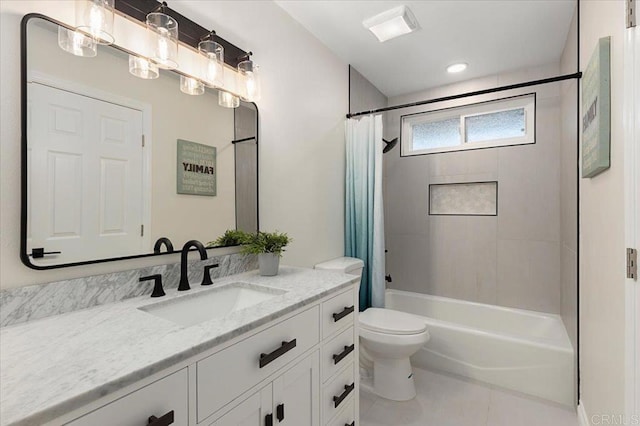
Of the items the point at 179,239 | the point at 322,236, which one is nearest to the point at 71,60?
the point at 179,239

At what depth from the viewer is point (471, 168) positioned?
2.95 meters

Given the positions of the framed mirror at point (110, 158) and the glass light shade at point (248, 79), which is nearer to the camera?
the framed mirror at point (110, 158)

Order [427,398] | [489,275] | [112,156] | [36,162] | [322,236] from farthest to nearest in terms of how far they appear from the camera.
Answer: [489,275]
[322,236]
[427,398]
[112,156]
[36,162]

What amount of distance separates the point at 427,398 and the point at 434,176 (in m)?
2.02

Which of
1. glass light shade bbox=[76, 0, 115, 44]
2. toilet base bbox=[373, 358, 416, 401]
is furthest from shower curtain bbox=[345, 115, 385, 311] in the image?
glass light shade bbox=[76, 0, 115, 44]

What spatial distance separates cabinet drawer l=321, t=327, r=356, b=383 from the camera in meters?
1.24

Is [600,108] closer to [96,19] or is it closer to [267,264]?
[267,264]

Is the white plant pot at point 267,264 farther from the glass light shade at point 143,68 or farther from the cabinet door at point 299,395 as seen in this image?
the glass light shade at point 143,68

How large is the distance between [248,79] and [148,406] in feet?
5.03

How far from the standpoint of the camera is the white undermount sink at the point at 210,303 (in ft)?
3.70

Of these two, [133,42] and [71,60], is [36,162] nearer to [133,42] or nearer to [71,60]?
[71,60]

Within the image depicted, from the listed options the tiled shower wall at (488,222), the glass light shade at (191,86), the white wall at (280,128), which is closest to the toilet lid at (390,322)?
the white wall at (280,128)

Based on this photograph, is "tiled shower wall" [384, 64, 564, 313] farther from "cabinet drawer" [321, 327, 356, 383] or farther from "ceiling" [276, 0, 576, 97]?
"cabinet drawer" [321, 327, 356, 383]

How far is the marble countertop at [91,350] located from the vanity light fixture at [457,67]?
2591mm
